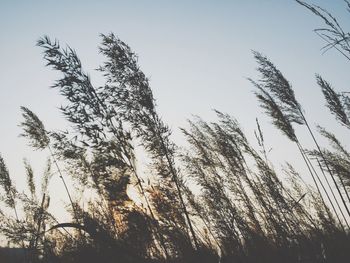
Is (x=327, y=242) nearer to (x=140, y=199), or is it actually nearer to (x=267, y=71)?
(x=140, y=199)

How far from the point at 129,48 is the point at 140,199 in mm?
2776

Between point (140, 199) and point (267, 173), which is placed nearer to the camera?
point (140, 199)

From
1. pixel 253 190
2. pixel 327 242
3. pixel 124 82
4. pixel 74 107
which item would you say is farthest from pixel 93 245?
pixel 253 190

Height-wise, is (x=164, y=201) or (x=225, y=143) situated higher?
(x=225, y=143)

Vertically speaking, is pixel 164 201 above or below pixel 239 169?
below

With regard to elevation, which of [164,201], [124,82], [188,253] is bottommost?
[188,253]

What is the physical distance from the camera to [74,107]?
3.74 meters

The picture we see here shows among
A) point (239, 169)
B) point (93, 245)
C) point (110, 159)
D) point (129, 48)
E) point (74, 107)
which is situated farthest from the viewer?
point (239, 169)

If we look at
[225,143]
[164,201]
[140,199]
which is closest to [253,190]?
[225,143]

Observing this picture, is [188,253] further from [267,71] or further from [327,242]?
[267,71]

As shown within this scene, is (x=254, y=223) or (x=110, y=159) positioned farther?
(x=254, y=223)

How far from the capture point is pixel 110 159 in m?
Result: 3.34

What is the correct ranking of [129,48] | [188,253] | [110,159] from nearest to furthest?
1. [188,253]
2. [110,159]
3. [129,48]

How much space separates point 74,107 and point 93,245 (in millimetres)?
1725
